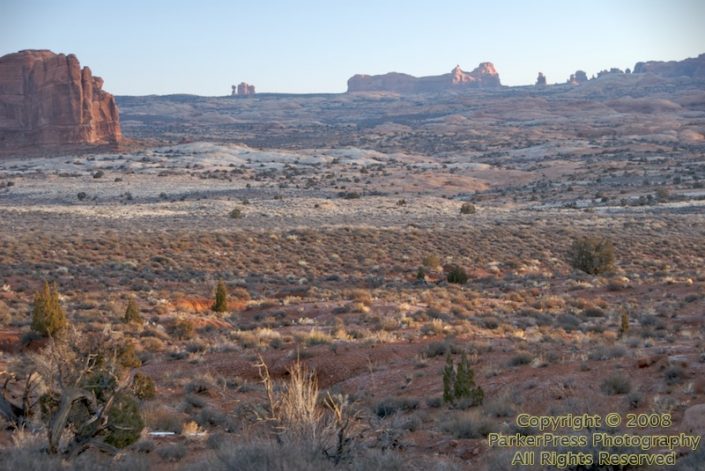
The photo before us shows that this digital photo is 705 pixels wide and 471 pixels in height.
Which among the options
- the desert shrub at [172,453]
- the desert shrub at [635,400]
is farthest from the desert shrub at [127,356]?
the desert shrub at [635,400]

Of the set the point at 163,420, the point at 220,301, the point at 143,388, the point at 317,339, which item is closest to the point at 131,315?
the point at 220,301

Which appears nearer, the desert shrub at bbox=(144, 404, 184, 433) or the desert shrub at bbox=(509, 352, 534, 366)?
the desert shrub at bbox=(144, 404, 184, 433)

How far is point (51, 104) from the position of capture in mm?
93000

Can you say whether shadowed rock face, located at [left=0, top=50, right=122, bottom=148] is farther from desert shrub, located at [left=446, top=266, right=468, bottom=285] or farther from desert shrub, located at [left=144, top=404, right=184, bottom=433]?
desert shrub, located at [left=144, top=404, right=184, bottom=433]

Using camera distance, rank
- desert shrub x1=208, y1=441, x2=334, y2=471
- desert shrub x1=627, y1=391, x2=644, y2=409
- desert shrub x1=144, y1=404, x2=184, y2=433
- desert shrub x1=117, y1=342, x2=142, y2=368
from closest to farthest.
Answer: desert shrub x1=208, y1=441, x2=334, y2=471 → desert shrub x1=627, y1=391, x2=644, y2=409 → desert shrub x1=144, y1=404, x2=184, y2=433 → desert shrub x1=117, y1=342, x2=142, y2=368

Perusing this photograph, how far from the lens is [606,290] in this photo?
2230 cm

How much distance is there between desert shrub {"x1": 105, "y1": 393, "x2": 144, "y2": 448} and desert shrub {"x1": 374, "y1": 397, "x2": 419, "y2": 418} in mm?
3111

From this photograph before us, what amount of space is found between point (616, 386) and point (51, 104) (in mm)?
94336

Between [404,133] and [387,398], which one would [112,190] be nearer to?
Answer: [387,398]

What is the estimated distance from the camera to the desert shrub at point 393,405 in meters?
9.94

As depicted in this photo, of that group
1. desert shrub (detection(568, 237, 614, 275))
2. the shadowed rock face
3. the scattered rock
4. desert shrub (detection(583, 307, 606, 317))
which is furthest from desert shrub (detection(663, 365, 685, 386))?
the shadowed rock face

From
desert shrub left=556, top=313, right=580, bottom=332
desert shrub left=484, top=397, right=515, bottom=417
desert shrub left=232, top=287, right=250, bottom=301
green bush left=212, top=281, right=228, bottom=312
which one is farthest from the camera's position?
desert shrub left=232, top=287, right=250, bottom=301

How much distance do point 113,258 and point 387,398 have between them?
20.0m

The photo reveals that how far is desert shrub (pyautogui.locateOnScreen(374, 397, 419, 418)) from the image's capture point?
9938 millimetres
